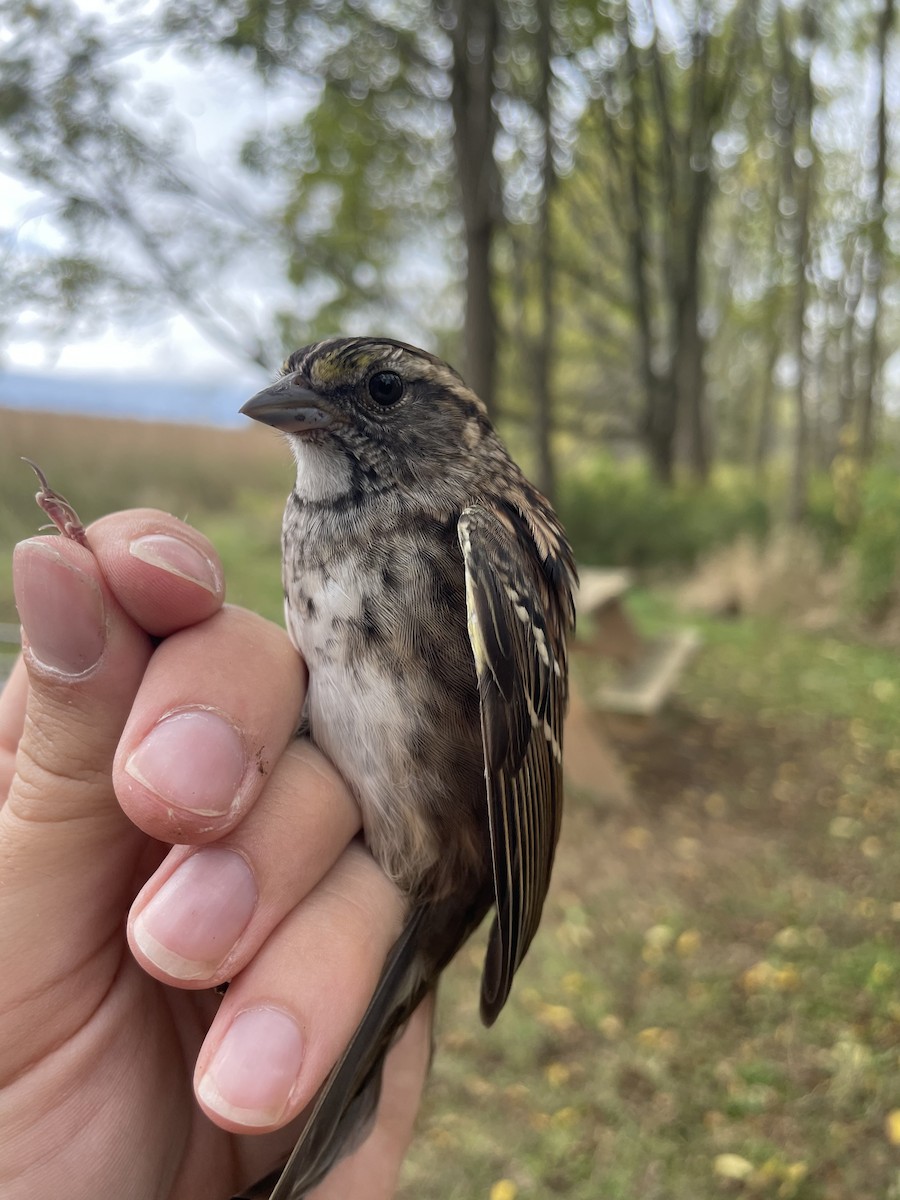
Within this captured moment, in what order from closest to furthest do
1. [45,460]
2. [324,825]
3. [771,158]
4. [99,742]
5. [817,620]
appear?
[99,742] → [324,825] → [45,460] → [817,620] → [771,158]

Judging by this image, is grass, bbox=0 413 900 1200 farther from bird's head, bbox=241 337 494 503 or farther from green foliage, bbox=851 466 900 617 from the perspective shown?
green foliage, bbox=851 466 900 617

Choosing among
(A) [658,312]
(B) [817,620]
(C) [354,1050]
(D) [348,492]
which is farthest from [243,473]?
(A) [658,312]

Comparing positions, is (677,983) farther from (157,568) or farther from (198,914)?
(157,568)

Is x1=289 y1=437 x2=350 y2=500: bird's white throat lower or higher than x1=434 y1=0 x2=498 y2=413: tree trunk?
lower

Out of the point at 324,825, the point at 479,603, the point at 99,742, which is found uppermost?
the point at 479,603

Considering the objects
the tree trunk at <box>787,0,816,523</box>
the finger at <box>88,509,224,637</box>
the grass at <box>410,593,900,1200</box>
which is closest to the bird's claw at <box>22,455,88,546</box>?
the finger at <box>88,509,224,637</box>

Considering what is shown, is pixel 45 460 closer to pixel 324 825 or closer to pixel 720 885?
pixel 324 825

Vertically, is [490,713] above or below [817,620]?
above
